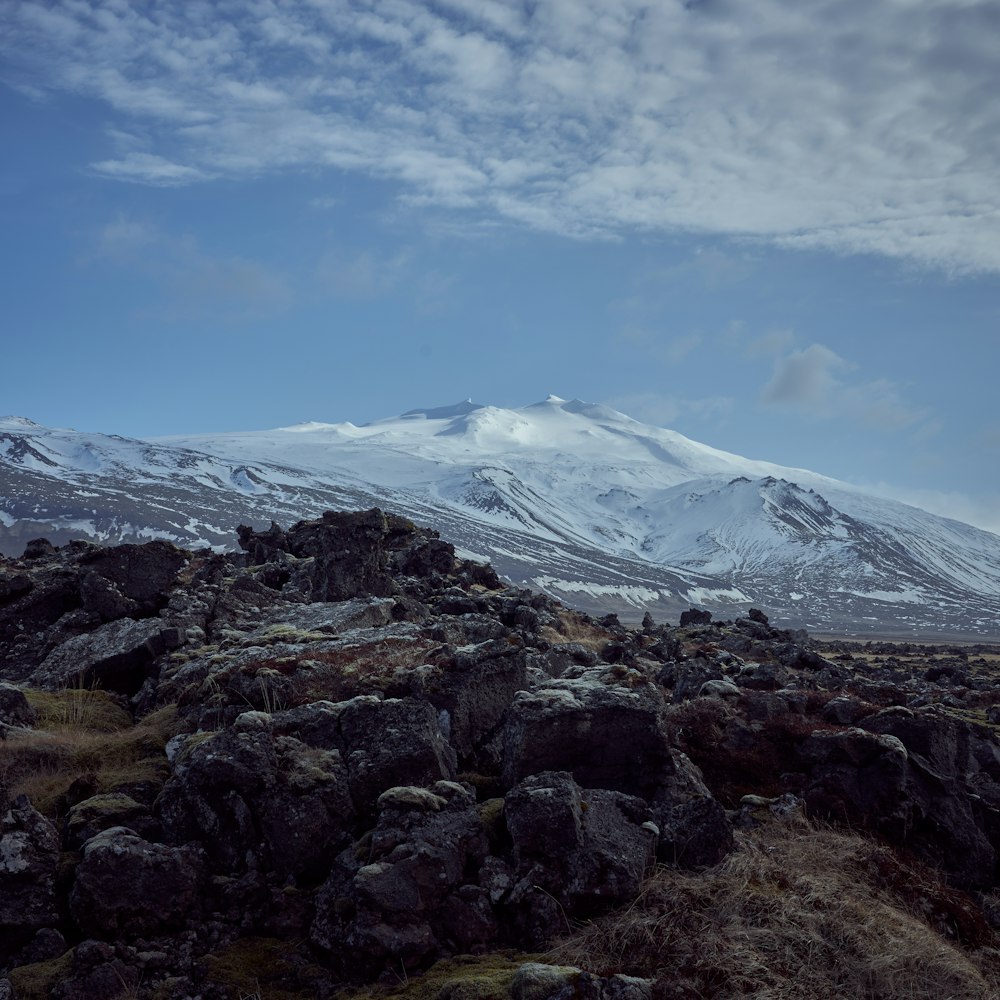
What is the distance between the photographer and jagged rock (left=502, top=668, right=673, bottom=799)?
37.4 feet

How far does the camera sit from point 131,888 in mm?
8758

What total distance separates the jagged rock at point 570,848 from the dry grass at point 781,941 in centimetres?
30

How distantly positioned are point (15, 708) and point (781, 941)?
1327 cm

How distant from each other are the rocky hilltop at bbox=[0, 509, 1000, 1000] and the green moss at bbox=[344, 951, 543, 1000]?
3 centimetres

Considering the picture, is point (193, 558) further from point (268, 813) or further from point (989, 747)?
point (989, 747)

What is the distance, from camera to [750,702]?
14570 millimetres

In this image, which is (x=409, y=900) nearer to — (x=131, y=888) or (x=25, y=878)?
(x=131, y=888)

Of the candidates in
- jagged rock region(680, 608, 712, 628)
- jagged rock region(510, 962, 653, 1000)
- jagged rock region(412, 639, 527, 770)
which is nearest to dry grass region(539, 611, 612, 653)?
jagged rock region(412, 639, 527, 770)

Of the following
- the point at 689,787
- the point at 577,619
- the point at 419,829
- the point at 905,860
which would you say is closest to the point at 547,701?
the point at 689,787

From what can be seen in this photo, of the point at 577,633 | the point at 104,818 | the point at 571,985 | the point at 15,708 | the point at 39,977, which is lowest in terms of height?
the point at 39,977

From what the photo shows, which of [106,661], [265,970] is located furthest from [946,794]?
[106,661]

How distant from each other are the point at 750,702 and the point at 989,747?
3889 mm

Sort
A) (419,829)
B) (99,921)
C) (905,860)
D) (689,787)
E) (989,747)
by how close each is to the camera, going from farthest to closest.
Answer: (989,747)
(689,787)
(905,860)
(419,829)
(99,921)

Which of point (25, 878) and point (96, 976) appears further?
point (25, 878)
